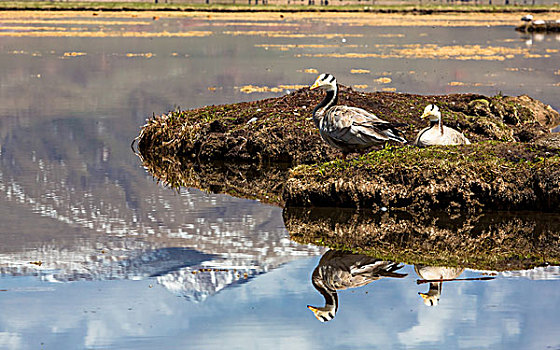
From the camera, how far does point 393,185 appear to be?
12938 millimetres

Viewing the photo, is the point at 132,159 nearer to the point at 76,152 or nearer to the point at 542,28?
the point at 76,152

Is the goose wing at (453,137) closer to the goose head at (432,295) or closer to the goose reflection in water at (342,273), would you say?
the goose reflection in water at (342,273)

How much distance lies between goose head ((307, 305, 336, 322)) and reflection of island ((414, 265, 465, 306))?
1.00 metres

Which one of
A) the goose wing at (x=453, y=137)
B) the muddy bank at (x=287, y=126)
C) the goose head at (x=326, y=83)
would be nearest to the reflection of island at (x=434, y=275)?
the goose wing at (x=453, y=137)

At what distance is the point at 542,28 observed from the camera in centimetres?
8194

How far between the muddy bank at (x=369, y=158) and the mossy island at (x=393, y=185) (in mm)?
18

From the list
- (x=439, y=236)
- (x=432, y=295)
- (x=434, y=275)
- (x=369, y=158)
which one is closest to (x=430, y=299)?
(x=432, y=295)

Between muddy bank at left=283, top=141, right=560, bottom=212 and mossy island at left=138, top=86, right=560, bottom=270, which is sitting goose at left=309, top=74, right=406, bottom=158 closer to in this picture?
mossy island at left=138, top=86, right=560, bottom=270

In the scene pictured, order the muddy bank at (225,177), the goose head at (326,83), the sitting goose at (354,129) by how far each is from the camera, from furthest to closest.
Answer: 1. the goose head at (326,83)
2. the muddy bank at (225,177)
3. the sitting goose at (354,129)

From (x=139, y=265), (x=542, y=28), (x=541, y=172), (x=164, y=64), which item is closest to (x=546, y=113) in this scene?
(x=541, y=172)

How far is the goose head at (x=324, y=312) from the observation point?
8.62 meters

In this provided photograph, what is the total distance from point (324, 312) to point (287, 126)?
907 cm

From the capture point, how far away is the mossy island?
11.4m

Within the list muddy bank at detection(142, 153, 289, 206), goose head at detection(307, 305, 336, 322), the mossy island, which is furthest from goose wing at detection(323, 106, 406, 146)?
goose head at detection(307, 305, 336, 322)
